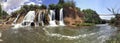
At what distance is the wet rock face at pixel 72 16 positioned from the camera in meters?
34.4

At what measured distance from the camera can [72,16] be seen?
117 ft

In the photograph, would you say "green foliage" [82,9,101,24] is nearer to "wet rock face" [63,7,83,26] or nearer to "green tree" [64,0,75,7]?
"wet rock face" [63,7,83,26]

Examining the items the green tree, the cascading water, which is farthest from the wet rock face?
the cascading water

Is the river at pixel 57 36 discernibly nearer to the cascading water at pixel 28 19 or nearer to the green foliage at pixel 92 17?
the cascading water at pixel 28 19

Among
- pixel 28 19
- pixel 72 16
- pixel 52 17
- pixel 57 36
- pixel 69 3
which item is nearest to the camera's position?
pixel 57 36

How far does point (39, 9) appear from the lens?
34438 mm

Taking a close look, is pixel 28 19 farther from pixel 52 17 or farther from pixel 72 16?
pixel 72 16

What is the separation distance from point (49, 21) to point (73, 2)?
19.3ft

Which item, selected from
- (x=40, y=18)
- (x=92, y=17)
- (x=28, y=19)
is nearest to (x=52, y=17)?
(x=40, y=18)

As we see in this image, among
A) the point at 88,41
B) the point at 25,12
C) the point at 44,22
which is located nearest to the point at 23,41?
the point at 88,41

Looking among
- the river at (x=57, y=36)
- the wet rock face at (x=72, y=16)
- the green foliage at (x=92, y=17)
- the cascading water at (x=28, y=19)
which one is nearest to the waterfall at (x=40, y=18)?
the cascading water at (x=28, y=19)

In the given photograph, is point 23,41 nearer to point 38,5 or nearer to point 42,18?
point 42,18

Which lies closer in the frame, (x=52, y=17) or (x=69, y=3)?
(x=52, y=17)

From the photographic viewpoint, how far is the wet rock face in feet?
113
